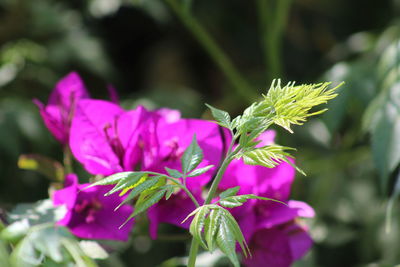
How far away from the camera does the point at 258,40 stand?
144 centimetres

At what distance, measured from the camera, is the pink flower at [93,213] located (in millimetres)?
489

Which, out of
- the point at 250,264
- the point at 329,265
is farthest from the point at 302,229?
the point at 329,265

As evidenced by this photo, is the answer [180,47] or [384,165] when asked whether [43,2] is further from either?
[384,165]

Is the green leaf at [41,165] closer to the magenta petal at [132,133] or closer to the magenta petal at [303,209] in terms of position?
the magenta petal at [132,133]

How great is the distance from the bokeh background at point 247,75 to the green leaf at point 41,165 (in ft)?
0.30

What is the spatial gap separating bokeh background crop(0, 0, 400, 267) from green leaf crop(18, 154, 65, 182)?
0.30 feet

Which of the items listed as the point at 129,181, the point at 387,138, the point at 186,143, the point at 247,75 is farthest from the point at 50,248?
the point at 247,75

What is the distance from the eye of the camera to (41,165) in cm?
58

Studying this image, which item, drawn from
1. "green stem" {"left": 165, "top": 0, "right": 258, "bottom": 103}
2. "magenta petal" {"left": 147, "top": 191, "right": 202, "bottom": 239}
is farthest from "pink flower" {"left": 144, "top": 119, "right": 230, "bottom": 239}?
"green stem" {"left": 165, "top": 0, "right": 258, "bottom": 103}

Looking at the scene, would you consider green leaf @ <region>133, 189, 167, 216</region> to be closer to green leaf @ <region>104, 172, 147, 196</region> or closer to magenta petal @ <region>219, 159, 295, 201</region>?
green leaf @ <region>104, 172, 147, 196</region>

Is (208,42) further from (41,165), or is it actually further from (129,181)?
(129,181)

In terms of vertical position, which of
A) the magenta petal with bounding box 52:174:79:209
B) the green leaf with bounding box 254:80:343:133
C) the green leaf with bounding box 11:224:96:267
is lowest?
the green leaf with bounding box 11:224:96:267

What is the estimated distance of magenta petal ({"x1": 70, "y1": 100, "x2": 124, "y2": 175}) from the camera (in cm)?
49

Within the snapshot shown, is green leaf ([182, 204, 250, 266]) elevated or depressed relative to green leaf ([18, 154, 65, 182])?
elevated
